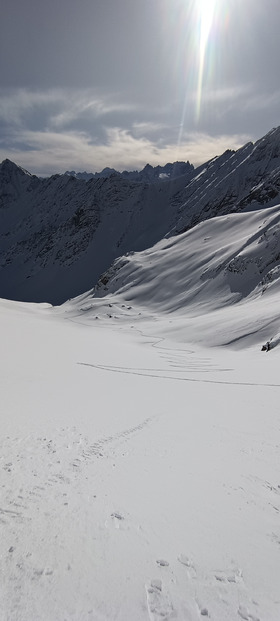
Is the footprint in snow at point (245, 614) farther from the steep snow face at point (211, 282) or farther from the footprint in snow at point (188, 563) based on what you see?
the steep snow face at point (211, 282)

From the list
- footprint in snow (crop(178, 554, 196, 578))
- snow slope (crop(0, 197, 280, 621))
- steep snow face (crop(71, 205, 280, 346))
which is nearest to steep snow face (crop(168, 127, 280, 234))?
steep snow face (crop(71, 205, 280, 346))

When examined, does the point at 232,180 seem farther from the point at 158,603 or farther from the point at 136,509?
the point at 158,603

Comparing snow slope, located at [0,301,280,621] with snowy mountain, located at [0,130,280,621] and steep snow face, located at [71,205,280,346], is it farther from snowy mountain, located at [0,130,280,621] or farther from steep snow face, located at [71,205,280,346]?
steep snow face, located at [71,205,280,346]

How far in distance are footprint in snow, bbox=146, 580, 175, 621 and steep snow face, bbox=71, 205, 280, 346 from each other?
22118 mm

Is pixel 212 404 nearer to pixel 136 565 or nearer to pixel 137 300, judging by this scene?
pixel 136 565

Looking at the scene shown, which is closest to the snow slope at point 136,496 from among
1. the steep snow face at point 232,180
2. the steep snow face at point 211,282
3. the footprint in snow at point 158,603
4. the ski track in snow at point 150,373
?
the footprint in snow at point 158,603

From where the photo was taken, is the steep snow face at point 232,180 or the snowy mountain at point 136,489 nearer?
the snowy mountain at point 136,489

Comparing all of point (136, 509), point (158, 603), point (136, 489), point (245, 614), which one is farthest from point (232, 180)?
point (158, 603)

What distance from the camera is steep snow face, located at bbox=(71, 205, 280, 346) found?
31.5 m

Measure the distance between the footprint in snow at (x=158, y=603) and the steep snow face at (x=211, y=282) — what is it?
2212 centimetres

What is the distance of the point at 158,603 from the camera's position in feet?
9.75

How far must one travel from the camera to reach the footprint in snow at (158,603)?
286 centimetres

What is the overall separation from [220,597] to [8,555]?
6.43 feet

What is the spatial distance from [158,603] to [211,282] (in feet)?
169
